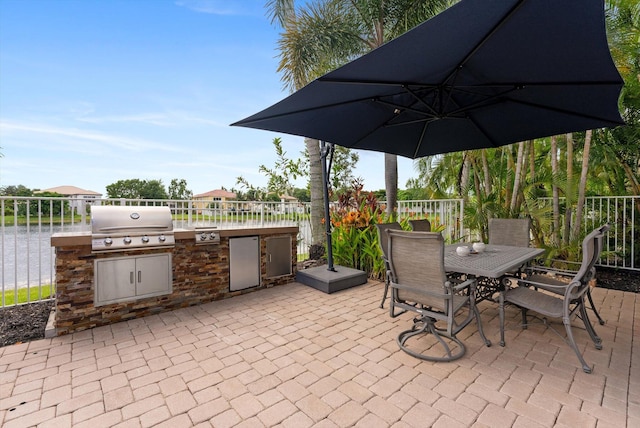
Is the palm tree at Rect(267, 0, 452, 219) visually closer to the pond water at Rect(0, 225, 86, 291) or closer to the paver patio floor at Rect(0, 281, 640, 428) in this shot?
the paver patio floor at Rect(0, 281, 640, 428)

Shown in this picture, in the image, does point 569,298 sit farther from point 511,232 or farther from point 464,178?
point 464,178

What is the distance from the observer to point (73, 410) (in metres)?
1.96

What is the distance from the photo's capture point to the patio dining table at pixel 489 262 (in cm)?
257

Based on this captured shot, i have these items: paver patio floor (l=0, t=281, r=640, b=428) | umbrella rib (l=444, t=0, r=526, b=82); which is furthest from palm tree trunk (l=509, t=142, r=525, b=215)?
umbrella rib (l=444, t=0, r=526, b=82)

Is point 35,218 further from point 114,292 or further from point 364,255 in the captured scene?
point 364,255

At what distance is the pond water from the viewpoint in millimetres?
3660

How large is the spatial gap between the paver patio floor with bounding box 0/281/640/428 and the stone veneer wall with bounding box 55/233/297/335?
169 millimetres

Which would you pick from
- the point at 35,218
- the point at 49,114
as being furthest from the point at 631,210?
the point at 49,114

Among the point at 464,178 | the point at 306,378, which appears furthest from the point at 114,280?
the point at 464,178

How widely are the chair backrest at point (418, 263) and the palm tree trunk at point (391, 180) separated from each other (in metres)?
4.09

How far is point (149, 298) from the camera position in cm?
364

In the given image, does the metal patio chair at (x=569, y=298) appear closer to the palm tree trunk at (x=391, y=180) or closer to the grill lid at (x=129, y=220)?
the palm tree trunk at (x=391, y=180)

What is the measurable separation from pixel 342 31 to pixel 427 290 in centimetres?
668

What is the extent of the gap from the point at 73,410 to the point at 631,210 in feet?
27.2
